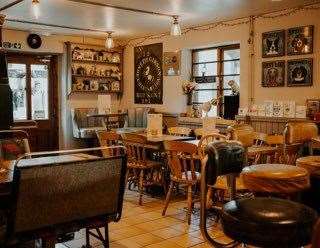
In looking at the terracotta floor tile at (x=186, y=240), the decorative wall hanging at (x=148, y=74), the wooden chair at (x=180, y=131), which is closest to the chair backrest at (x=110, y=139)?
the wooden chair at (x=180, y=131)

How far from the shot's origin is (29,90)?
27.7 ft

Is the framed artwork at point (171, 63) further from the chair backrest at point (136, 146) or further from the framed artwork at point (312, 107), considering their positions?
the chair backrest at point (136, 146)

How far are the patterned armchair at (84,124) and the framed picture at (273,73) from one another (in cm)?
379

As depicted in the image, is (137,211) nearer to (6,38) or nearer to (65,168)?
(65,168)

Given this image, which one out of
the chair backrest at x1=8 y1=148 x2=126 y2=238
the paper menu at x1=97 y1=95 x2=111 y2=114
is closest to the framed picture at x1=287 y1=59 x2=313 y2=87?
the paper menu at x1=97 y1=95 x2=111 y2=114

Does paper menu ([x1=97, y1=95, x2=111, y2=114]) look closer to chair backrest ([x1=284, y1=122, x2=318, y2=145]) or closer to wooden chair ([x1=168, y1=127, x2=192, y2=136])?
wooden chair ([x1=168, y1=127, x2=192, y2=136])

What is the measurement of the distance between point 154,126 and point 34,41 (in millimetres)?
4400

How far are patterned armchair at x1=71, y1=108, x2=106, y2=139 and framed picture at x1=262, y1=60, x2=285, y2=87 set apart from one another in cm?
379

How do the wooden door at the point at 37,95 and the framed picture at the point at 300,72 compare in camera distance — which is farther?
the wooden door at the point at 37,95

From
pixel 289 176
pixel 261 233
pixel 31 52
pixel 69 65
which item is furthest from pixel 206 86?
pixel 261 233

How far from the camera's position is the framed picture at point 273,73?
6.28 m

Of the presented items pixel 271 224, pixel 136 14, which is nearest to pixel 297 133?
pixel 271 224

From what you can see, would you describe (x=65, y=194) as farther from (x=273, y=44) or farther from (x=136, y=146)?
(x=273, y=44)

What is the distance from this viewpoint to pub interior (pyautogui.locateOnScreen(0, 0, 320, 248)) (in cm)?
201
